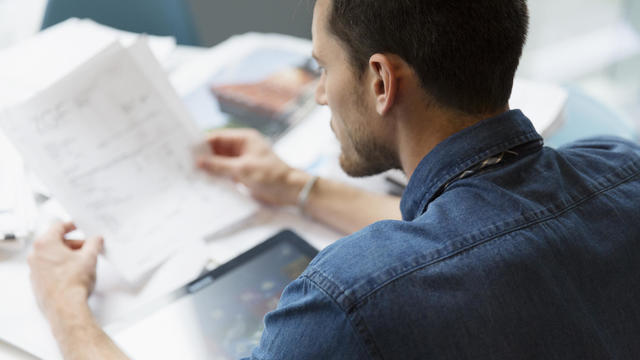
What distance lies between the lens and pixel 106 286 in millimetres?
921

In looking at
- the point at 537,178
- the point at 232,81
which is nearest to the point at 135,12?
the point at 232,81

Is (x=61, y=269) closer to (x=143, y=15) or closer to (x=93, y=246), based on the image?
(x=93, y=246)

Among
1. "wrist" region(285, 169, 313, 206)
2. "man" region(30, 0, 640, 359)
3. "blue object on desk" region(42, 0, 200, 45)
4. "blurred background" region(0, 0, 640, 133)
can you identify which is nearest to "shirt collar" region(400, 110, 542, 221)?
"man" region(30, 0, 640, 359)

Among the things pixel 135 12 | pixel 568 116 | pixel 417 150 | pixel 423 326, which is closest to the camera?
pixel 423 326

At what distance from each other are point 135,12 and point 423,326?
1.42 meters

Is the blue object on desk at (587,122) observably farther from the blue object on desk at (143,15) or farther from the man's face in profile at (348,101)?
the blue object on desk at (143,15)

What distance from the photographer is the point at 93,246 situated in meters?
0.91

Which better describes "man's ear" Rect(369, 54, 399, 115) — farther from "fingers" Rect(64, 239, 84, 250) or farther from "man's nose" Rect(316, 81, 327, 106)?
"fingers" Rect(64, 239, 84, 250)

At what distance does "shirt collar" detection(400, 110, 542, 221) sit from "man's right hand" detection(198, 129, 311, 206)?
1.28 ft

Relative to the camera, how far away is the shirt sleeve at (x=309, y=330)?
0.54m

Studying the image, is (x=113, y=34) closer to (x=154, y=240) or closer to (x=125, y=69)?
(x=125, y=69)

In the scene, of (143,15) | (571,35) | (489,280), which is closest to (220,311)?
(489,280)

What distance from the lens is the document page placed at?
92cm

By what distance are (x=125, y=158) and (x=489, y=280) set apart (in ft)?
2.18
